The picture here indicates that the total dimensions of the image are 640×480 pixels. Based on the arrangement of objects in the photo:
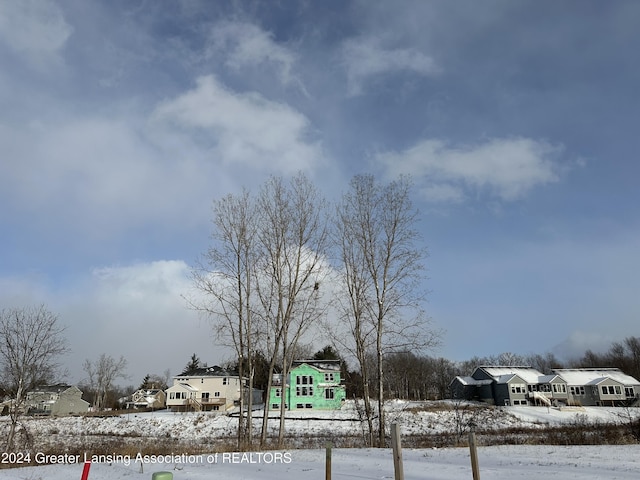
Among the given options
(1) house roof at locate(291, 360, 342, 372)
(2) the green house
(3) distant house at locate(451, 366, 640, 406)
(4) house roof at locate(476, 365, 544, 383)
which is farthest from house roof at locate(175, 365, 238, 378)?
(4) house roof at locate(476, 365, 544, 383)

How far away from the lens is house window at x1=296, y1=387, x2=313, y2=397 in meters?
49.4

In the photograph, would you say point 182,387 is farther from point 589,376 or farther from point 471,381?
point 589,376

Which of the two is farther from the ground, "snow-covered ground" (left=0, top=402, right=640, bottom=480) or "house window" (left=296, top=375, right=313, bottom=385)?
"house window" (left=296, top=375, right=313, bottom=385)

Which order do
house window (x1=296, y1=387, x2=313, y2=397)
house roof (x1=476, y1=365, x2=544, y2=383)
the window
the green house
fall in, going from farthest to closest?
1. the window
2. house roof (x1=476, y1=365, x2=544, y2=383)
3. house window (x1=296, y1=387, x2=313, y2=397)
4. the green house

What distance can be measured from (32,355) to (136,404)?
52941 mm

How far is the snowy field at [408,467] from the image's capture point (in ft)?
31.9

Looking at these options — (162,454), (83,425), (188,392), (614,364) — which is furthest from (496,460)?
(614,364)

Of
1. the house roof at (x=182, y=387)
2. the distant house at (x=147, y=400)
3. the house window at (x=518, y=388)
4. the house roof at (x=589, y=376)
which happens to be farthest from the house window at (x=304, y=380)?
the house roof at (x=589, y=376)

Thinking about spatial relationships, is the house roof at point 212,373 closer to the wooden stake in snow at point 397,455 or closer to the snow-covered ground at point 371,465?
the snow-covered ground at point 371,465

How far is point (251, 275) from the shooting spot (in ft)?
68.8

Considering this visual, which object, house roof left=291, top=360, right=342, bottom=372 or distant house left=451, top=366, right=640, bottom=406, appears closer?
house roof left=291, top=360, right=342, bottom=372

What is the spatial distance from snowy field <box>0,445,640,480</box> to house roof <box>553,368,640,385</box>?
52533 millimetres

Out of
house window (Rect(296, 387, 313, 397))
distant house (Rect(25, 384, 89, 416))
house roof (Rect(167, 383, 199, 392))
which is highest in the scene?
house roof (Rect(167, 383, 199, 392))

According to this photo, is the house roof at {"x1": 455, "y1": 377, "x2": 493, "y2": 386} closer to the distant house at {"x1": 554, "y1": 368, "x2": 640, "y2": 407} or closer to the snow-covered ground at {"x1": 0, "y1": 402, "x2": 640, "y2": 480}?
the distant house at {"x1": 554, "y1": 368, "x2": 640, "y2": 407}
